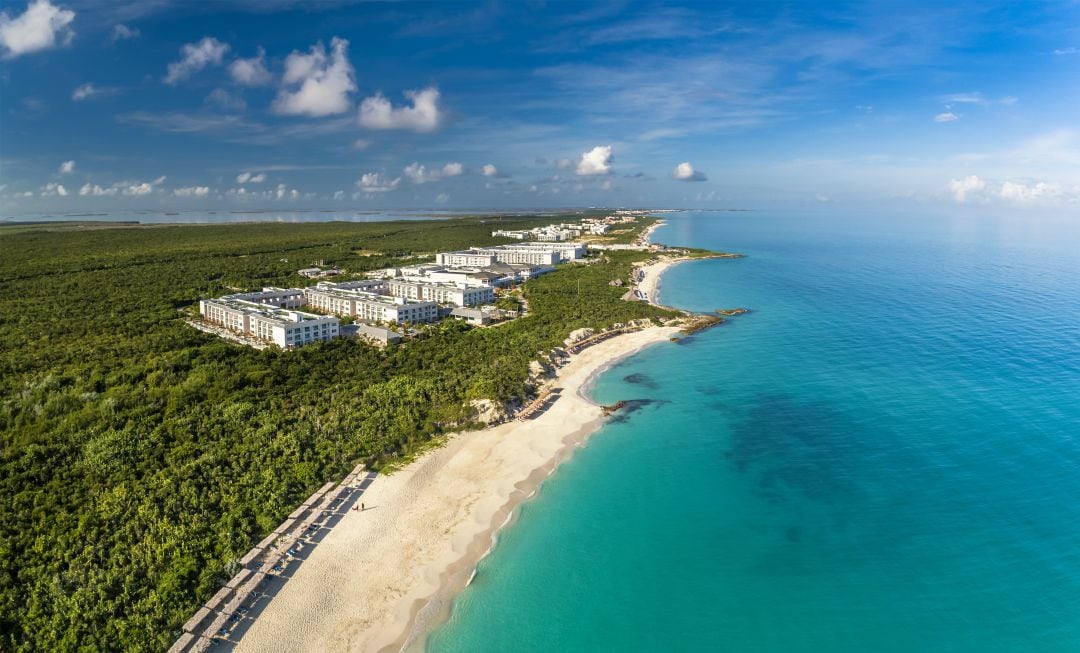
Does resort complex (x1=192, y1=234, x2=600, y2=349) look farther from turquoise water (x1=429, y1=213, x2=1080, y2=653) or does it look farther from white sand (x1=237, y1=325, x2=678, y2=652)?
turquoise water (x1=429, y1=213, x2=1080, y2=653)

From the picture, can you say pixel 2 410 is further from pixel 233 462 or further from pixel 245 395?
pixel 233 462

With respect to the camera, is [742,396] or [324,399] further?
[742,396]

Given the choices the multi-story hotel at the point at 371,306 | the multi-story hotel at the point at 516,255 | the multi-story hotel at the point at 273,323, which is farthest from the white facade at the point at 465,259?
the multi-story hotel at the point at 273,323

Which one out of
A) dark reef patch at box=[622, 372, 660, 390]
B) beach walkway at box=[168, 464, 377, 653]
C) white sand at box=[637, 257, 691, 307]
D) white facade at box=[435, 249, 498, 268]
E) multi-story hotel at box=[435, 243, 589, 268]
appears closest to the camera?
beach walkway at box=[168, 464, 377, 653]

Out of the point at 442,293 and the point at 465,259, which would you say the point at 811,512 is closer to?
the point at 442,293

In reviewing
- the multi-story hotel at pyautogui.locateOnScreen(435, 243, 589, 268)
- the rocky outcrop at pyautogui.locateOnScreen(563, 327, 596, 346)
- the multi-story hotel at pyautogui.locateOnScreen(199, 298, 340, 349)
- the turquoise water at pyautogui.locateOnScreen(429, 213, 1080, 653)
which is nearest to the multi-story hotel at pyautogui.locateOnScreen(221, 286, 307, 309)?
the multi-story hotel at pyautogui.locateOnScreen(199, 298, 340, 349)

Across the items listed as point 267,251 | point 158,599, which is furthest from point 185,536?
point 267,251

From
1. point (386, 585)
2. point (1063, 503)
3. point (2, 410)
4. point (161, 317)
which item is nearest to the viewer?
point (386, 585)
